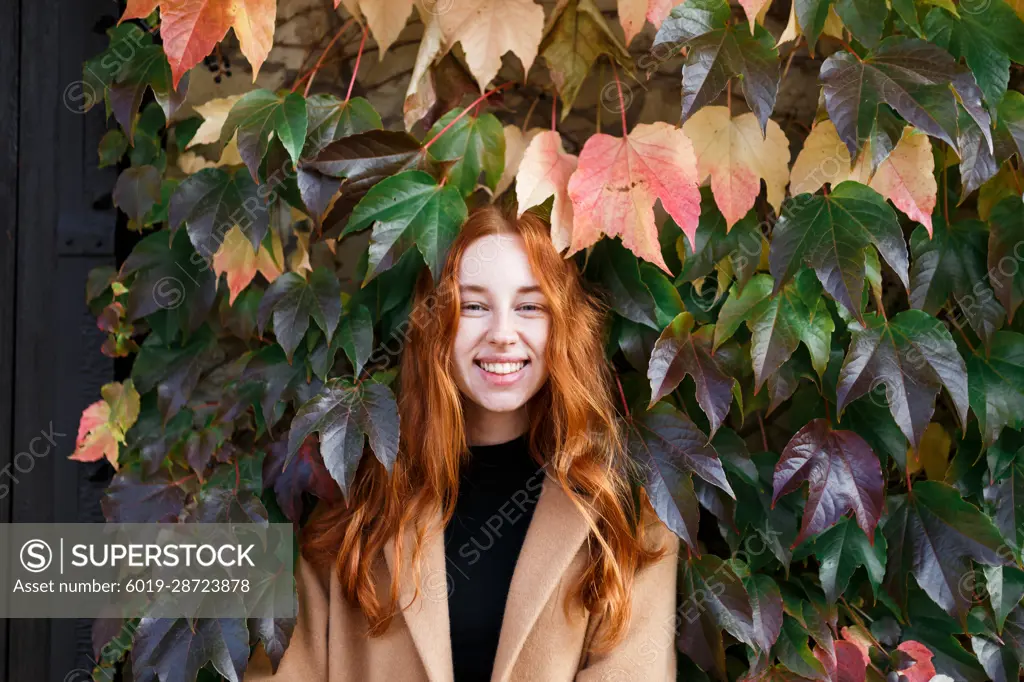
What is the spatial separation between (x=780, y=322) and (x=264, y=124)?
72cm

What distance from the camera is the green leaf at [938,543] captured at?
1.11m

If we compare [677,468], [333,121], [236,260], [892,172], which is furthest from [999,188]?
[236,260]

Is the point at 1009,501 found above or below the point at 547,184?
below

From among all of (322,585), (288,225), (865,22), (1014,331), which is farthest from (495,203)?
(1014,331)

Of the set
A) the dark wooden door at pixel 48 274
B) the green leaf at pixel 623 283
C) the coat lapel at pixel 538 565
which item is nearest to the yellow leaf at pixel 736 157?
the green leaf at pixel 623 283

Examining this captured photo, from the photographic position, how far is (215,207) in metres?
1.19

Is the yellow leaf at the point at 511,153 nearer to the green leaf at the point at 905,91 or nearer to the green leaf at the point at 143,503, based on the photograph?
the green leaf at the point at 905,91

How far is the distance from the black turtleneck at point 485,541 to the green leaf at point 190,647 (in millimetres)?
309

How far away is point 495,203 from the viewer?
4.04 ft

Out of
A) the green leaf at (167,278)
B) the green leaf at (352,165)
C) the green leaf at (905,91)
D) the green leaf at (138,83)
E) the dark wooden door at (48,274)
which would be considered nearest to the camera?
the green leaf at (905,91)

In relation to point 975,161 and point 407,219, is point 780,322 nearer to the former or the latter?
point 975,161

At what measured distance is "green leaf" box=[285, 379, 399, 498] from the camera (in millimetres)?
1089

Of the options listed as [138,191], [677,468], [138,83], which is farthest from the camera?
[138,191]

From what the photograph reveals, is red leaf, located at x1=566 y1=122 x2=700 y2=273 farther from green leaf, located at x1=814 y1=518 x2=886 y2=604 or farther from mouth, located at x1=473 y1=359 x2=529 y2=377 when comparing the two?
green leaf, located at x1=814 y1=518 x2=886 y2=604
